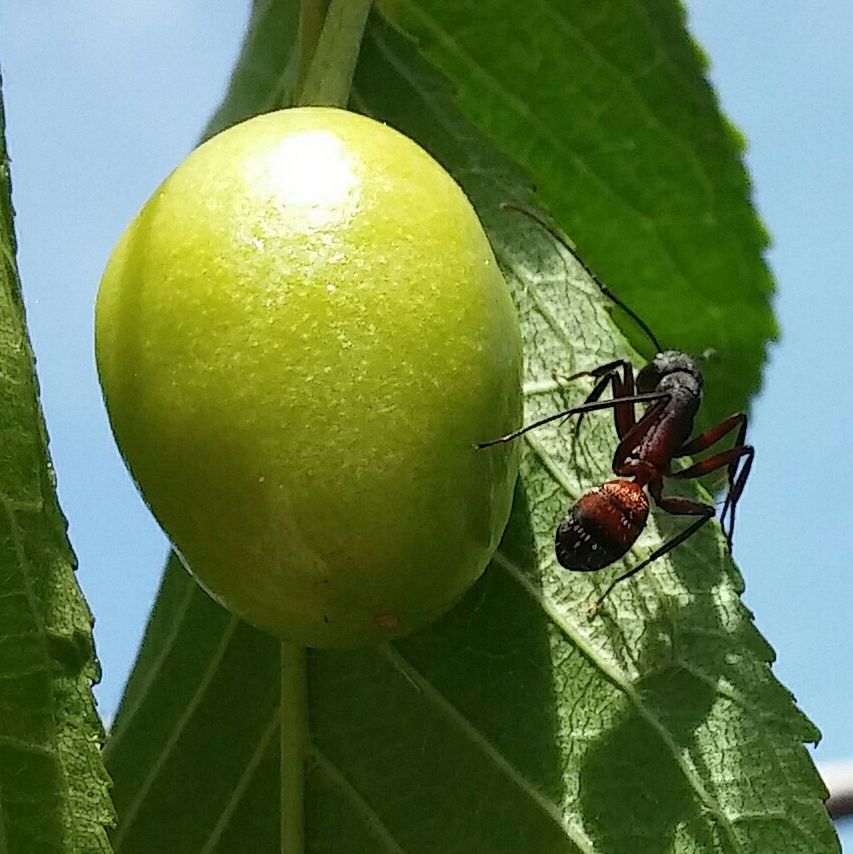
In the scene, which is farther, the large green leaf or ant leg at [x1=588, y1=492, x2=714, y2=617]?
the large green leaf

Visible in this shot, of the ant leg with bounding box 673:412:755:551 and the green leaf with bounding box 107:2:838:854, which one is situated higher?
the ant leg with bounding box 673:412:755:551

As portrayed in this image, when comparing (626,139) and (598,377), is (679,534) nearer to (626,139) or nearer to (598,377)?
(598,377)

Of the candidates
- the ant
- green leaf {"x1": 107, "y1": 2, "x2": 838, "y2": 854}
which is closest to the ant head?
the ant

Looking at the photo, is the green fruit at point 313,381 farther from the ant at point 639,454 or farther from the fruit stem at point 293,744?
the fruit stem at point 293,744

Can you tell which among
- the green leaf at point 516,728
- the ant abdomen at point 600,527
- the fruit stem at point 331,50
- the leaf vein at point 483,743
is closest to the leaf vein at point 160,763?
the green leaf at point 516,728

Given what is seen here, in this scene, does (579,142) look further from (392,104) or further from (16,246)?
(16,246)

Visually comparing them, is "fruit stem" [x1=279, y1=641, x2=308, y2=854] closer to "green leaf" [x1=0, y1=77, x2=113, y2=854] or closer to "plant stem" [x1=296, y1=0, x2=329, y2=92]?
"green leaf" [x1=0, y1=77, x2=113, y2=854]

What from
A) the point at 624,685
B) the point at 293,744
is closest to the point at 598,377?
the point at 624,685
